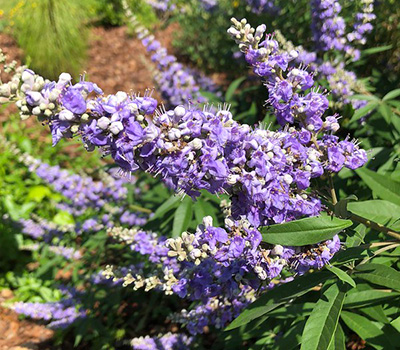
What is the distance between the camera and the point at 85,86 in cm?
146

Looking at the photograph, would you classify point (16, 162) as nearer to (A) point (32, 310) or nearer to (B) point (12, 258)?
(B) point (12, 258)

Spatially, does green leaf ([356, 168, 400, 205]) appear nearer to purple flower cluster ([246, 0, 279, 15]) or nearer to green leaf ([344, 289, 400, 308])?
green leaf ([344, 289, 400, 308])

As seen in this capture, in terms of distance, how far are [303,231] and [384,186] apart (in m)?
1.05

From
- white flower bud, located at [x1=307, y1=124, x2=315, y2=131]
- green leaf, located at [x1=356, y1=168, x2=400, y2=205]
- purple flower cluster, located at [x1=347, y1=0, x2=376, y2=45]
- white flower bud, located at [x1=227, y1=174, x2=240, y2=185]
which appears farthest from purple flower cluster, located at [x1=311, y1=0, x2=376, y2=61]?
white flower bud, located at [x1=227, y1=174, x2=240, y2=185]

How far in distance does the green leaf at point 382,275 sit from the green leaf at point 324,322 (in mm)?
151

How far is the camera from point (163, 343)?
3078 millimetres

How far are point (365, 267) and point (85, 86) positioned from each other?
158cm

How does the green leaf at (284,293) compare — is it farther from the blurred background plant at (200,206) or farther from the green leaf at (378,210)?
the green leaf at (378,210)

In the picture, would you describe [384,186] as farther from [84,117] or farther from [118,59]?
[118,59]

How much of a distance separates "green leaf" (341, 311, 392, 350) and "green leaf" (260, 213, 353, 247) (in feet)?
3.28

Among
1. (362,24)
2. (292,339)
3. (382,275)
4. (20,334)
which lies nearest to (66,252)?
(20,334)

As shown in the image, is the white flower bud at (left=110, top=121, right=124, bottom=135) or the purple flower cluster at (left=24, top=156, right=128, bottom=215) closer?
the white flower bud at (left=110, top=121, right=124, bottom=135)

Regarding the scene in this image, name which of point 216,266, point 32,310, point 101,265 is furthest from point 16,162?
point 216,266

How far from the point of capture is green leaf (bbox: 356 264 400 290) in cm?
194
